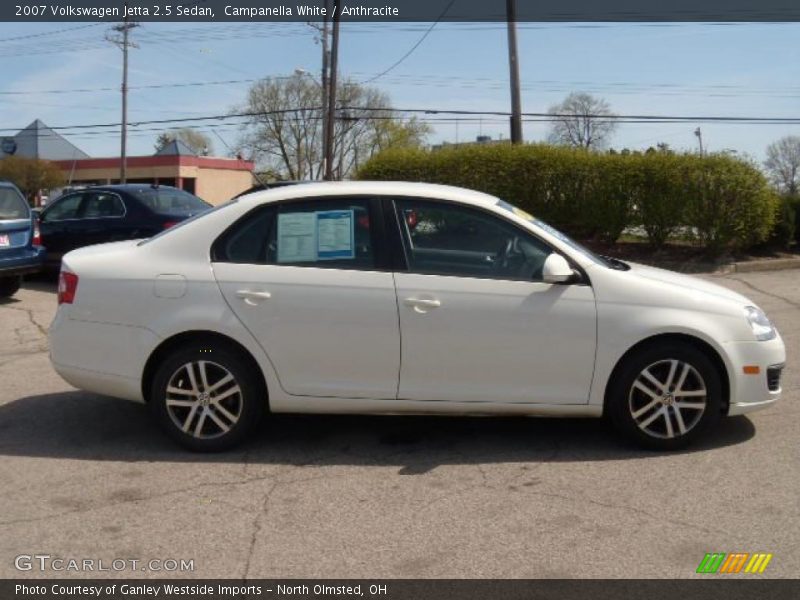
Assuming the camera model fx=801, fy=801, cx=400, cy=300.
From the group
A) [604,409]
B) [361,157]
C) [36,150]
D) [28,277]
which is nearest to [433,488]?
[604,409]

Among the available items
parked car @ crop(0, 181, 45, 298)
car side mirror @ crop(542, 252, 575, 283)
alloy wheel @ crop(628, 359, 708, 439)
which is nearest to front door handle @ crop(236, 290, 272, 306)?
car side mirror @ crop(542, 252, 575, 283)

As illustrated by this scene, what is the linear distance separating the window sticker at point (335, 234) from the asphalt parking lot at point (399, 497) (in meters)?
1.24

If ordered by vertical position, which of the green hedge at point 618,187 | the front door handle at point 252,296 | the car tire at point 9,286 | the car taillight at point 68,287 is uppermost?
the green hedge at point 618,187

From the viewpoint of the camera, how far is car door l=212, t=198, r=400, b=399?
477 cm

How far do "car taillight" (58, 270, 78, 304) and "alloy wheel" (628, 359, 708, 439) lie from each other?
3481 mm

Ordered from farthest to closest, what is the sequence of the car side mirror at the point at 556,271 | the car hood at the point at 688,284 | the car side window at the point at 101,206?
the car side window at the point at 101,206
the car hood at the point at 688,284
the car side mirror at the point at 556,271

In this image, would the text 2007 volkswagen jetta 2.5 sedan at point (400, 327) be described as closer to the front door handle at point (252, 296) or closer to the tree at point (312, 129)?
the front door handle at point (252, 296)

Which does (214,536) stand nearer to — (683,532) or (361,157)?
(683,532)

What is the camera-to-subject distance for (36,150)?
70.1m

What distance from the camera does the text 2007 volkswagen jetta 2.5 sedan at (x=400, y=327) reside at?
475cm

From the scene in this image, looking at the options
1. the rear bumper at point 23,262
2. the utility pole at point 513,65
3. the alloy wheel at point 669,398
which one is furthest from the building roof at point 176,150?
the alloy wheel at point 669,398

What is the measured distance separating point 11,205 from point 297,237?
7316mm

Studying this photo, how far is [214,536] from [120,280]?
185cm
